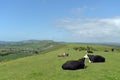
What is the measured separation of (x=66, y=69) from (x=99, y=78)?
22.0 feet

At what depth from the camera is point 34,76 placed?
2536cm

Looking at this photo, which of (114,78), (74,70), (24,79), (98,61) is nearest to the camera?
(114,78)

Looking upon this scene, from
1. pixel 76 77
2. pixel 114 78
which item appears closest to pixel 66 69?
pixel 76 77

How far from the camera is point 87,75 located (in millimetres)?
24344

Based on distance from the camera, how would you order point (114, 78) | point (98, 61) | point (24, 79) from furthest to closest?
point (98, 61), point (24, 79), point (114, 78)

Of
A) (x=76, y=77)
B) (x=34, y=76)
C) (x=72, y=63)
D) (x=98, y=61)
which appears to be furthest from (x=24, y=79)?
(x=98, y=61)

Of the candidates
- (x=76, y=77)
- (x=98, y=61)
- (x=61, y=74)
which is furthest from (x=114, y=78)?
(x=98, y=61)

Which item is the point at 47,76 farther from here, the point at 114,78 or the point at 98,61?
the point at 98,61

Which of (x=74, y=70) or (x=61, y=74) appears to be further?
(x=74, y=70)

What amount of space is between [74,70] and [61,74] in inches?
119

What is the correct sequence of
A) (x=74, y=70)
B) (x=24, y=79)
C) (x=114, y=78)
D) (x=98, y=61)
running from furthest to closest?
(x=98, y=61) < (x=74, y=70) < (x=24, y=79) < (x=114, y=78)

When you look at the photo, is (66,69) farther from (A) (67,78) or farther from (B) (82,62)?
(A) (67,78)

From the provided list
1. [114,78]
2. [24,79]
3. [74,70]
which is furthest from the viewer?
[74,70]

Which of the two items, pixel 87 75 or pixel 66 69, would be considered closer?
pixel 87 75
